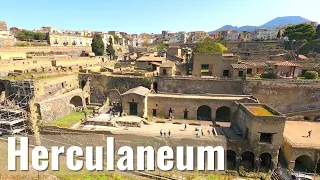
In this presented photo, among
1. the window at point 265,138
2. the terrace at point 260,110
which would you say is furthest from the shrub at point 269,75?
the window at point 265,138

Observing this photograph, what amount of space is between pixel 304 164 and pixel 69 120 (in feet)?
81.3

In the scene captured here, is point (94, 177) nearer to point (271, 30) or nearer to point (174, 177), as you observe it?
point (174, 177)

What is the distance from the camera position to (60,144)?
74.3ft

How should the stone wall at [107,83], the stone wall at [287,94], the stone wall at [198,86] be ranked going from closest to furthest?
1. the stone wall at [287,94]
2. the stone wall at [198,86]
3. the stone wall at [107,83]

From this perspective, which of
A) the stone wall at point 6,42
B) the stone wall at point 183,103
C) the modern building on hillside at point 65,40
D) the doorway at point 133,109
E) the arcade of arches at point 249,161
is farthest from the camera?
the modern building on hillside at point 65,40

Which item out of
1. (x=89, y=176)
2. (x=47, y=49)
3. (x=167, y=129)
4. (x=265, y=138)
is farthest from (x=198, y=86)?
(x=47, y=49)

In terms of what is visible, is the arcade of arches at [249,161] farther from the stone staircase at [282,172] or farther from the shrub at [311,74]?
the shrub at [311,74]

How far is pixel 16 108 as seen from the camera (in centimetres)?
2389

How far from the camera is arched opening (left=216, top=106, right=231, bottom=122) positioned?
28.3 metres

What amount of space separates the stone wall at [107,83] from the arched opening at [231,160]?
1476 cm

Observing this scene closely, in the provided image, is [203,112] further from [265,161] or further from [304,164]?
[304,164]

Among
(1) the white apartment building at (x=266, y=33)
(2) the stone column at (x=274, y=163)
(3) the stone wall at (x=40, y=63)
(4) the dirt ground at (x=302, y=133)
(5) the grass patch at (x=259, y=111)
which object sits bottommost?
(2) the stone column at (x=274, y=163)

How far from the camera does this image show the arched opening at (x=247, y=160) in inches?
846

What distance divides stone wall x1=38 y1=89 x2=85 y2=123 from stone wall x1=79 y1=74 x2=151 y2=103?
4.07 metres
